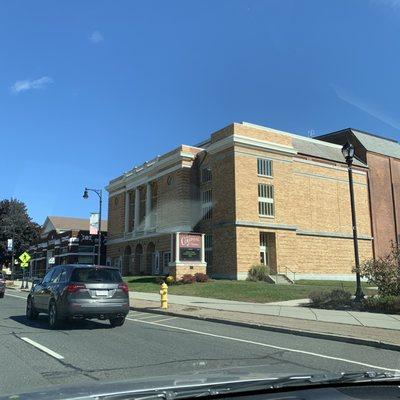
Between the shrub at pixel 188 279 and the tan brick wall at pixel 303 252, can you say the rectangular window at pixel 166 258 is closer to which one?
the tan brick wall at pixel 303 252

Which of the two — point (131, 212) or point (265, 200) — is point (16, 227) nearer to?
point (131, 212)

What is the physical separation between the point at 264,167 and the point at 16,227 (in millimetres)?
46622

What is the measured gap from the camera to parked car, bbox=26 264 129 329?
13609mm

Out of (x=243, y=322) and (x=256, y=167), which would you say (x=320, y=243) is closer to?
(x=256, y=167)

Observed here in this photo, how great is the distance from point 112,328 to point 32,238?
2851 inches

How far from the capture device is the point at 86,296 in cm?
1376

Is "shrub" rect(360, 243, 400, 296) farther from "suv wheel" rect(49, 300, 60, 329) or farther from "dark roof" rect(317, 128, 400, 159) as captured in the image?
"dark roof" rect(317, 128, 400, 159)

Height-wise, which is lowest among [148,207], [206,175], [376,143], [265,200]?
[265,200]

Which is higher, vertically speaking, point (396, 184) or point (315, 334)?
point (396, 184)

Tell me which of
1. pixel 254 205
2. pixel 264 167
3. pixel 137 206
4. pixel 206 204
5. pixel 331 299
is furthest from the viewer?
pixel 137 206

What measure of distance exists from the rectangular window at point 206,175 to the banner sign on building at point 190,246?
13.0 metres

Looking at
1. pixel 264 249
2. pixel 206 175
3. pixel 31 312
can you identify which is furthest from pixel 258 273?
pixel 31 312

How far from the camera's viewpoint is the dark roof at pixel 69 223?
87.8 metres

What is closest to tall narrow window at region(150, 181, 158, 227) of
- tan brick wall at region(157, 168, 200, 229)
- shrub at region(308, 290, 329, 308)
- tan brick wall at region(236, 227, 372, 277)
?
tan brick wall at region(157, 168, 200, 229)
